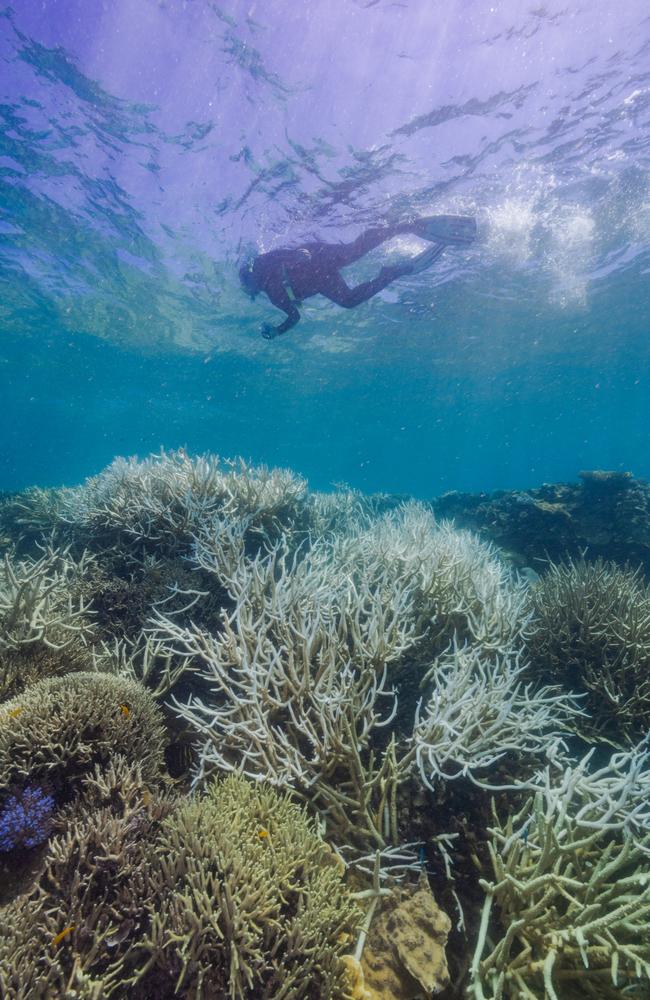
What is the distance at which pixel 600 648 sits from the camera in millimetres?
4238

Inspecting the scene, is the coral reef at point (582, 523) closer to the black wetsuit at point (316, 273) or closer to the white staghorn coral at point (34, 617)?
the black wetsuit at point (316, 273)

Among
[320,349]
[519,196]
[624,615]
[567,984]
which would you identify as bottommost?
[567,984]

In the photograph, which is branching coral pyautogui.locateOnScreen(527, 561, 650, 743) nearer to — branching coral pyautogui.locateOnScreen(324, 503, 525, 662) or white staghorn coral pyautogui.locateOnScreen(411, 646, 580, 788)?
branching coral pyautogui.locateOnScreen(324, 503, 525, 662)

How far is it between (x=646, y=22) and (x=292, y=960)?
17735 mm

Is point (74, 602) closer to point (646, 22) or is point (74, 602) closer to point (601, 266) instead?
point (646, 22)

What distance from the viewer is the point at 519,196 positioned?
1584cm

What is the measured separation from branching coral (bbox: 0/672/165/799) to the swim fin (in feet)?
44.1

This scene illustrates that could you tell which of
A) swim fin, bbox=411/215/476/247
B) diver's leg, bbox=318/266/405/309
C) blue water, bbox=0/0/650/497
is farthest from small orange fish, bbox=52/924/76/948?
swim fin, bbox=411/215/476/247

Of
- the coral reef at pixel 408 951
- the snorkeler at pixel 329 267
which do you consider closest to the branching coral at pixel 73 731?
the coral reef at pixel 408 951

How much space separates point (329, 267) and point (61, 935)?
1286 cm

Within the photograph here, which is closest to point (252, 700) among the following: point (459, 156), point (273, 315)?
point (459, 156)

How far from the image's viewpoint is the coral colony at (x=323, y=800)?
1.97 m

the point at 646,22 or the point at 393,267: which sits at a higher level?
the point at 646,22

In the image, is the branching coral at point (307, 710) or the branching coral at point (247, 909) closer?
the branching coral at point (247, 909)
